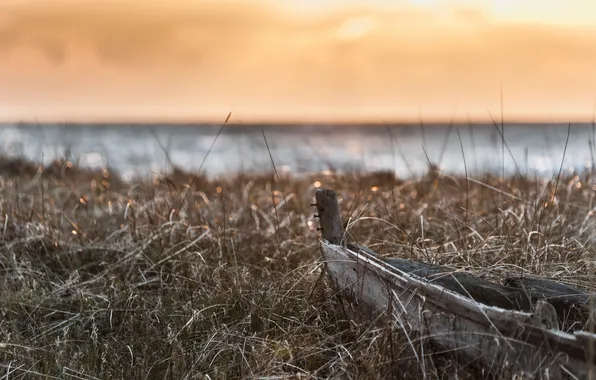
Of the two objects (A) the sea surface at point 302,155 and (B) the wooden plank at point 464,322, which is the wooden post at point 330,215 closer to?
(B) the wooden plank at point 464,322

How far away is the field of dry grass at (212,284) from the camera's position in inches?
126

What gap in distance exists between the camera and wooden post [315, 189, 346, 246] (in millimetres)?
3506

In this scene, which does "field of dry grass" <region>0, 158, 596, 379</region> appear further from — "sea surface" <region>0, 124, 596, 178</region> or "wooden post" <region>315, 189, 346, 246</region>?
"sea surface" <region>0, 124, 596, 178</region>

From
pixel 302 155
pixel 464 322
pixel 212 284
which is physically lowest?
pixel 302 155

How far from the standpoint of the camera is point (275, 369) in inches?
122

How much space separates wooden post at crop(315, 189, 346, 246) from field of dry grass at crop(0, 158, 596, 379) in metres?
0.26

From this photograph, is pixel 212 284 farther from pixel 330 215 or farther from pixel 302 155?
pixel 302 155

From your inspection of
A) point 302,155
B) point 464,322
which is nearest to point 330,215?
point 464,322

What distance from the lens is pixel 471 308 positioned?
2.64 metres

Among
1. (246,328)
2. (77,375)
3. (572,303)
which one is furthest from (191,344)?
(572,303)

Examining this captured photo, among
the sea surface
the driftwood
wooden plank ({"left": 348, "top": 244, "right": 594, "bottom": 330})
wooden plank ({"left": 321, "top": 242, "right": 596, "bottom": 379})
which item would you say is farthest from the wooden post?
wooden plank ({"left": 348, "top": 244, "right": 594, "bottom": 330})

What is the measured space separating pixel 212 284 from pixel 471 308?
1.96 metres

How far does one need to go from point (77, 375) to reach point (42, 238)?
208cm

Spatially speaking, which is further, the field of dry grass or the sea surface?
the sea surface
